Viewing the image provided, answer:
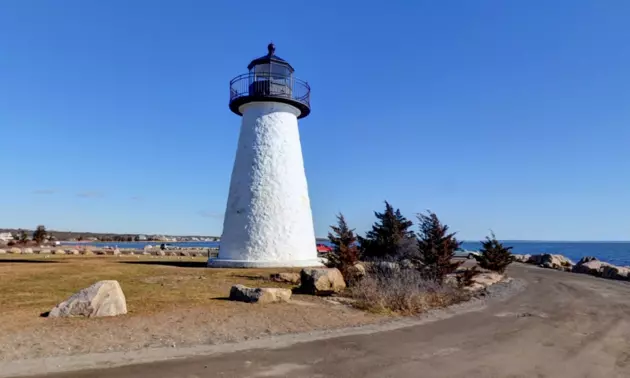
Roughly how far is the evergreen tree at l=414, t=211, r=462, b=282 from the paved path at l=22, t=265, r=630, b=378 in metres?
4.86

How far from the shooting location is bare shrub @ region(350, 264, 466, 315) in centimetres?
1212

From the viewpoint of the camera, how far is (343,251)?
58.0 feet

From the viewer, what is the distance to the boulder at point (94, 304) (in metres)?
9.72

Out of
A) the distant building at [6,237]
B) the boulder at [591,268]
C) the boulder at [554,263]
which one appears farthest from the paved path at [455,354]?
the distant building at [6,237]

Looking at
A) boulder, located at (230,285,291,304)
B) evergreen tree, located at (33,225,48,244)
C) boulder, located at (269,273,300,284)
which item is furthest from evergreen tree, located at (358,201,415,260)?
evergreen tree, located at (33,225,48,244)

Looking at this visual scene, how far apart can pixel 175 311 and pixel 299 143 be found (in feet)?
50.4

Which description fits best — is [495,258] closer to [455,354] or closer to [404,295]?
[404,295]

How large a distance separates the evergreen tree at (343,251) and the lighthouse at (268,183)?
420cm

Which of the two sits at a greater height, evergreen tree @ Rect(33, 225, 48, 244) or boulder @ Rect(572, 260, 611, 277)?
evergreen tree @ Rect(33, 225, 48, 244)

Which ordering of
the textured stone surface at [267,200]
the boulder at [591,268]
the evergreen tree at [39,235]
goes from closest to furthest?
the textured stone surface at [267,200]
the boulder at [591,268]
the evergreen tree at [39,235]

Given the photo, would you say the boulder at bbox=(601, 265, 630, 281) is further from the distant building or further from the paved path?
the distant building

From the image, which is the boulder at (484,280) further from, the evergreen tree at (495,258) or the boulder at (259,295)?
the boulder at (259,295)

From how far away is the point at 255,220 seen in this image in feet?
73.8

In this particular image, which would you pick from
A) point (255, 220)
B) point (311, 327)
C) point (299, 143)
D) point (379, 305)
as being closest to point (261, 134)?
point (299, 143)
